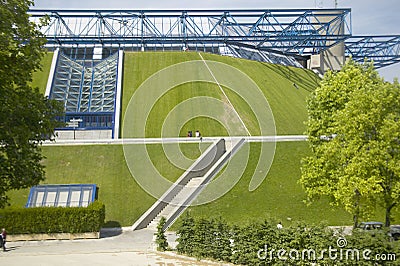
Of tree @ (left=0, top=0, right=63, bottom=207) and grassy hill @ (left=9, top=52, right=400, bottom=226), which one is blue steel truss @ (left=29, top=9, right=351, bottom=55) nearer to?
grassy hill @ (left=9, top=52, right=400, bottom=226)

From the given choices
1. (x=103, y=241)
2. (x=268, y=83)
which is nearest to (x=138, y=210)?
(x=103, y=241)

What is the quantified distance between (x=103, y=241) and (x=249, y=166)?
12708 millimetres

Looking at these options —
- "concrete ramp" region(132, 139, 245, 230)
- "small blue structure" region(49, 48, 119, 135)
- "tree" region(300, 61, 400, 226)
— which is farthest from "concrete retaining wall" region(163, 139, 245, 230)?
"small blue structure" region(49, 48, 119, 135)

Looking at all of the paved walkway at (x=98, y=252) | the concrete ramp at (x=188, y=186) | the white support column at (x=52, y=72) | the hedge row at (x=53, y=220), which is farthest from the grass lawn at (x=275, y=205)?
the white support column at (x=52, y=72)

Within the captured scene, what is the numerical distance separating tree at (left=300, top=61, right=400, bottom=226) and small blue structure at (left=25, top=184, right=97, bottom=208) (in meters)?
15.0

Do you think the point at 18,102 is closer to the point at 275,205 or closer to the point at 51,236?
the point at 51,236

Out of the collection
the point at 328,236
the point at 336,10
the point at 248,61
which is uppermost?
the point at 336,10

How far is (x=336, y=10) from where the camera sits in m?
63.0

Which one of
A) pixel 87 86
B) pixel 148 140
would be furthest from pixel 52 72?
pixel 148 140

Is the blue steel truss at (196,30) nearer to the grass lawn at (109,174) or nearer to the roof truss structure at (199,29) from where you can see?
the roof truss structure at (199,29)

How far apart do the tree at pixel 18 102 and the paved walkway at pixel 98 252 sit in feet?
25.9

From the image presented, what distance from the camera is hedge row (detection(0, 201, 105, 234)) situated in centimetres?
2405

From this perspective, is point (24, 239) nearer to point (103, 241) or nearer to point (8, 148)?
point (103, 241)
